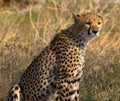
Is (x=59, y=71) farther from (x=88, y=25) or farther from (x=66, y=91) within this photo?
(x=88, y=25)

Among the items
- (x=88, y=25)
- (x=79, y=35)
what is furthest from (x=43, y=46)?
(x=88, y=25)

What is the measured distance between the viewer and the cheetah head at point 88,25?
594cm

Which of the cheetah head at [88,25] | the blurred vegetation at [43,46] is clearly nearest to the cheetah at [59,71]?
the cheetah head at [88,25]

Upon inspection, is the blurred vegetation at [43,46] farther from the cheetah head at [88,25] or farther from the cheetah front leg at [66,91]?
the cheetah head at [88,25]

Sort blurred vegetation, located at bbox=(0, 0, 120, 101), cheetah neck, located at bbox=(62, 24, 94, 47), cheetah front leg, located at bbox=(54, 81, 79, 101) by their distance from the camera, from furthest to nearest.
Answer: blurred vegetation, located at bbox=(0, 0, 120, 101)
cheetah neck, located at bbox=(62, 24, 94, 47)
cheetah front leg, located at bbox=(54, 81, 79, 101)

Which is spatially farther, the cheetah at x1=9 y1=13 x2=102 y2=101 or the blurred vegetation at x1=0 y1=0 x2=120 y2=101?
the blurred vegetation at x1=0 y1=0 x2=120 y2=101

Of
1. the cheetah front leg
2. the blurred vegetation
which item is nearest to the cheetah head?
the cheetah front leg

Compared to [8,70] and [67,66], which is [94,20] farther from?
[8,70]

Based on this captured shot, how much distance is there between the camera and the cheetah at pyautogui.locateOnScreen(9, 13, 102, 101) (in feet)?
19.5

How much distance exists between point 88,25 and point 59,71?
1.77 feet

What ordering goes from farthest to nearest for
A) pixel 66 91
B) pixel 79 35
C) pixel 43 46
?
pixel 43 46 < pixel 79 35 < pixel 66 91

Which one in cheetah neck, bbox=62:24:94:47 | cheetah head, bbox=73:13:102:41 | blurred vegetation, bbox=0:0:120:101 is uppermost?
cheetah head, bbox=73:13:102:41

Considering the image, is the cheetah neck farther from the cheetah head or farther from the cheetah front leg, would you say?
the cheetah front leg

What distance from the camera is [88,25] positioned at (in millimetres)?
6000
